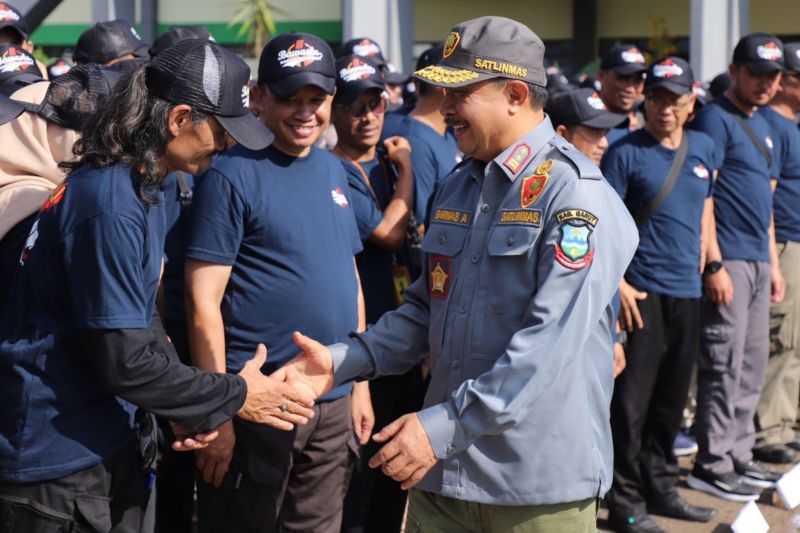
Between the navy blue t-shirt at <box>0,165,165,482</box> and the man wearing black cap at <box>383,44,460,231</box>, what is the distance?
84.9 inches

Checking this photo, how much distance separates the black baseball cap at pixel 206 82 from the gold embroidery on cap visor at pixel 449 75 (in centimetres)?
54

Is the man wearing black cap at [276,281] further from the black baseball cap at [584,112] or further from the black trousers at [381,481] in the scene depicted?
the black baseball cap at [584,112]

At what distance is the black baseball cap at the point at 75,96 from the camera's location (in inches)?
129

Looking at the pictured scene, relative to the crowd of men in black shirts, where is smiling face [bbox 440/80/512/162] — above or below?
above

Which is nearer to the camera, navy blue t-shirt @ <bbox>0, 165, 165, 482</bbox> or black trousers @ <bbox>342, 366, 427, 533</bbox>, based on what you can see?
navy blue t-shirt @ <bbox>0, 165, 165, 482</bbox>

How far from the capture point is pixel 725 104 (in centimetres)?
627

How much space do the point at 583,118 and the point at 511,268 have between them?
7.20ft

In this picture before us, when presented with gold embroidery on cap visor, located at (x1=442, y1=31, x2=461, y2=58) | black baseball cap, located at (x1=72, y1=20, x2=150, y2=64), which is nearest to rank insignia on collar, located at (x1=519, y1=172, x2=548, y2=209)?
gold embroidery on cap visor, located at (x1=442, y1=31, x2=461, y2=58)

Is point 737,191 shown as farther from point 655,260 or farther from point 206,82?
point 206,82

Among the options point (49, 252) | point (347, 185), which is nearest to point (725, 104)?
point (347, 185)

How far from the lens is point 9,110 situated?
328 cm

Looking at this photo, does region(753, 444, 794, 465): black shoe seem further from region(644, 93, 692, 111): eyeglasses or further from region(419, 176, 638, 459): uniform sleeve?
region(419, 176, 638, 459): uniform sleeve

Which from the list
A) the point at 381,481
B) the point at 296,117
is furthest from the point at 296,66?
the point at 381,481

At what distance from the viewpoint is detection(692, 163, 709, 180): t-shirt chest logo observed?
5.37m
